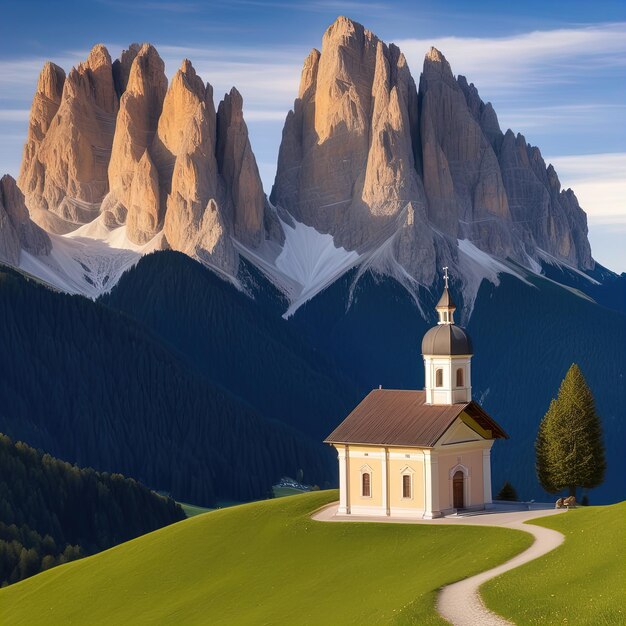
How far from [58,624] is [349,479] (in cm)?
1902

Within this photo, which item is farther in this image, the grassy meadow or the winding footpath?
the winding footpath

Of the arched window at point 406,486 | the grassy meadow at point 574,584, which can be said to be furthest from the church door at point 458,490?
the grassy meadow at point 574,584

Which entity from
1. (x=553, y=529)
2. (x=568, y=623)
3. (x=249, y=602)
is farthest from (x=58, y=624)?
(x=568, y=623)

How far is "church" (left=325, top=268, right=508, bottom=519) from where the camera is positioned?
313 feet

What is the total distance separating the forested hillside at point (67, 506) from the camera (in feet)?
542

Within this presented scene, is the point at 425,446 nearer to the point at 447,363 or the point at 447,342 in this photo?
the point at 447,363

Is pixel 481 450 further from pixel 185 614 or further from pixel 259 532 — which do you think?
pixel 185 614

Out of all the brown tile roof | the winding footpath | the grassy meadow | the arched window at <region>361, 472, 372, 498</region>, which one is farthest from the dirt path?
the arched window at <region>361, 472, 372, 498</region>

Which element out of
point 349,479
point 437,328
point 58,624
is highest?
point 437,328

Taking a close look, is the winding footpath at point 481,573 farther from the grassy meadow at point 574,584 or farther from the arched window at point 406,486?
the arched window at point 406,486

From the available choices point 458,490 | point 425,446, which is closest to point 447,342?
point 425,446

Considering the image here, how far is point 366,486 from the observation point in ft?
319

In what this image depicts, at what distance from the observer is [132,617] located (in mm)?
84062

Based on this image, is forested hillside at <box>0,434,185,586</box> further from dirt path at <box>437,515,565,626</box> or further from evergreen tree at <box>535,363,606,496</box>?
dirt path at <box>437,515,565,626</box>
